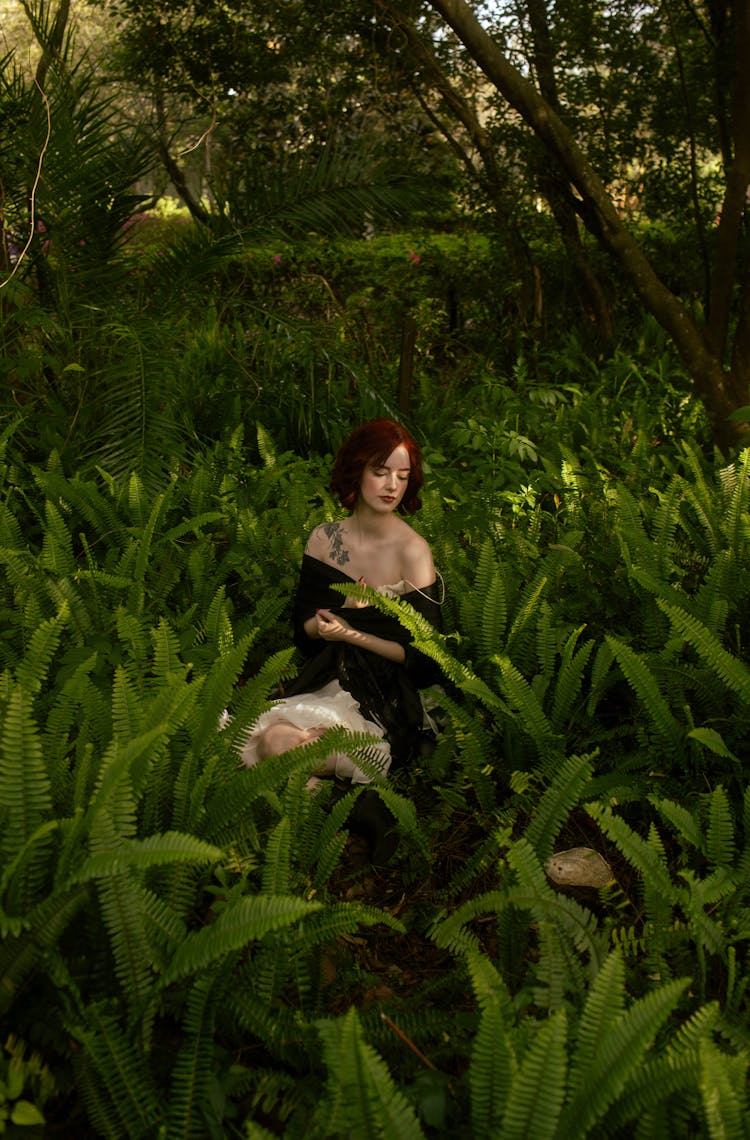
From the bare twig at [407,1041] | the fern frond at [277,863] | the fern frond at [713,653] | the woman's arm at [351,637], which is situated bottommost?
the bare twig at [407,1041]

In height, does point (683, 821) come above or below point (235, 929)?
below

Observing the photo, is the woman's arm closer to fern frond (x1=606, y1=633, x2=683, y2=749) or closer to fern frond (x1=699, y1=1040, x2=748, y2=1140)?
fern frond (x1=606, y1=633, x2=683, y2=749)

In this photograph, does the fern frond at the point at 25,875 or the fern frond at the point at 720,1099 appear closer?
the fern frond at the point at 720,1099

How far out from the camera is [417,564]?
298cm

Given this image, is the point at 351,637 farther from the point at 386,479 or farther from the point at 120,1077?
the point at 120,1077

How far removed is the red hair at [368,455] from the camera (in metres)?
2.88

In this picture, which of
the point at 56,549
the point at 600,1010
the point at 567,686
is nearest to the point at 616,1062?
the point at 600,1010

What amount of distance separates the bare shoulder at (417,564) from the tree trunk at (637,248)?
2839 millimetres

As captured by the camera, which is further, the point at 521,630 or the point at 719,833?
the point at 521,630

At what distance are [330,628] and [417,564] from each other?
1.18ft

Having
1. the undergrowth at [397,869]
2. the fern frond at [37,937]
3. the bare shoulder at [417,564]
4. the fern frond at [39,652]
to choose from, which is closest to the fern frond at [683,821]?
the undergrowth at [397,869]

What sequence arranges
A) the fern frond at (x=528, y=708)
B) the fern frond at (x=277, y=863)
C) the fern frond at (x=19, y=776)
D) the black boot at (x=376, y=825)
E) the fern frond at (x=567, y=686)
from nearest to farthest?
1. the fern frond at (x=19, y=776)
2. the fern frond at (x=277, y=863)
3. the black boot at (x=376, y=825)
4. the fern frond at (x=528, y=708)
5. the fern frond at (x=567, y=686)

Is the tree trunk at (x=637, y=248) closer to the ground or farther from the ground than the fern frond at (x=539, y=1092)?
farther from the ground

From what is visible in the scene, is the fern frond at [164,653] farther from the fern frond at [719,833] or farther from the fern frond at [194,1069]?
the fern frond at [719,833]
